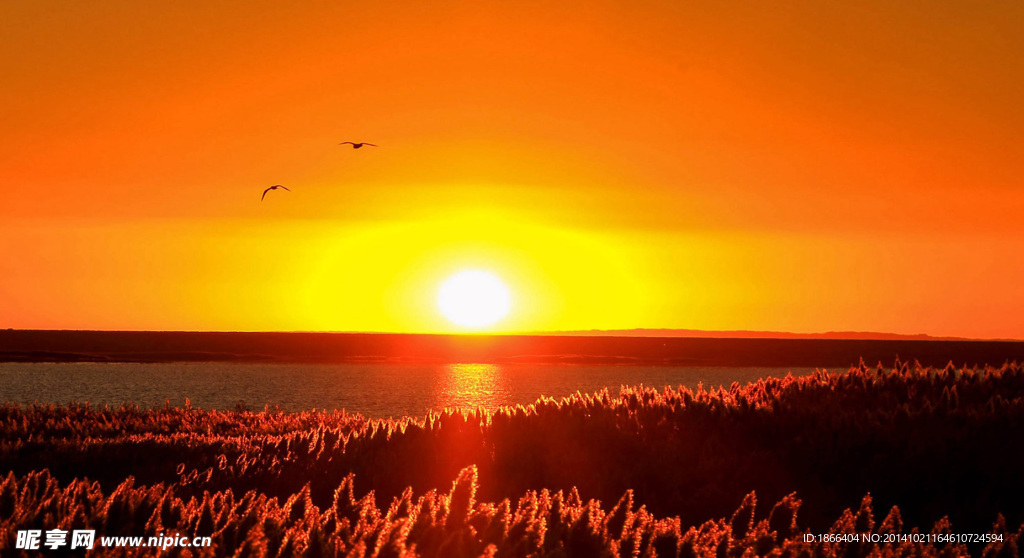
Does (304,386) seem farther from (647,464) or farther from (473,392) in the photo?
(647,464)

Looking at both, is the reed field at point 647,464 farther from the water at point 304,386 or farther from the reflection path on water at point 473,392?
the reflection path on water at point 473,392

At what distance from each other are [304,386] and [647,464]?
250 feet

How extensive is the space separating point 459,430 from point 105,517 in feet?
30.0

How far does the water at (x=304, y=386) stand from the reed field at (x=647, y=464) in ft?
118

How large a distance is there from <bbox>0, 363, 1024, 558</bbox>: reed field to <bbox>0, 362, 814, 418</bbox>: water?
35928mm

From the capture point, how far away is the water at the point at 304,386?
6656cm

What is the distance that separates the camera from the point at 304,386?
291 ft

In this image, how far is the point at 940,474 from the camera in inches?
570

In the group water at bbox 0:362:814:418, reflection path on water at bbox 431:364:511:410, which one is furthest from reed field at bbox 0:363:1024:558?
reflection path on water at bbox 431:364:511:410

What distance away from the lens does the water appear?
66562 mm

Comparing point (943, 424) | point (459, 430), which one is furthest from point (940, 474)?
point (459, 430)

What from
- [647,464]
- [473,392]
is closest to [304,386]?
[473,392]

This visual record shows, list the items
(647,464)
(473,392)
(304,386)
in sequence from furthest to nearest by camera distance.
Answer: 1. (304,386)
2. (473,392)
3. (647,464)

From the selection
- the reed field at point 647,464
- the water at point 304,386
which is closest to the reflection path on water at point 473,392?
the water at point 304,386
